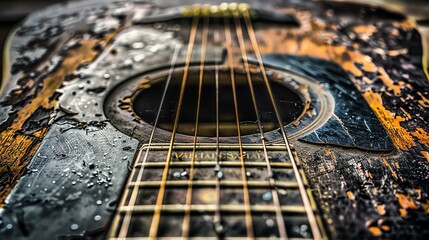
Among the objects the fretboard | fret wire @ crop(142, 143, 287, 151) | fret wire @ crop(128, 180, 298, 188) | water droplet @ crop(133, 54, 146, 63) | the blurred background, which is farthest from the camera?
the blurred background

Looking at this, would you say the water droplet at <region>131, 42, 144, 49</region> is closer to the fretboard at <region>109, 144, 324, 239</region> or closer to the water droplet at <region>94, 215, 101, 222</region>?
the fretboard at <region>109, 144, 324, 239</region>

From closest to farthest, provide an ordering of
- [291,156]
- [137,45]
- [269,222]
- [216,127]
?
[269,222] → [291,156] → [216,127] → [137,45]

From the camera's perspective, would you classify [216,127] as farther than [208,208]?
Yes

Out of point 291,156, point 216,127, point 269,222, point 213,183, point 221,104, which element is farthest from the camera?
point 221,104

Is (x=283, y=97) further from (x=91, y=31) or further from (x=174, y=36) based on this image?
(x=91, y=31)

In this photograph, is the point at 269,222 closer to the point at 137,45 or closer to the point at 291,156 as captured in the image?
the point at 291,156

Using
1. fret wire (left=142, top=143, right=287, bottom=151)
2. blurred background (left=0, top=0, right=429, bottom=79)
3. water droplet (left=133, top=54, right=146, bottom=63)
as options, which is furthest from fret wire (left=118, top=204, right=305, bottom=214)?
blurred background (left=0, top=0, right=429, bottom=79)

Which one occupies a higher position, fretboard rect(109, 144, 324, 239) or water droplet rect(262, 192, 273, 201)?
fretboard rect(109, 144, 324, 239)

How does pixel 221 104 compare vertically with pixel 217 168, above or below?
below

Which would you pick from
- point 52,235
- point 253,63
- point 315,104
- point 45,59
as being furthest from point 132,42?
point 52,235

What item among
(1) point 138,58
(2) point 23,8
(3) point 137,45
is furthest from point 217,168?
(2) point 23,8
